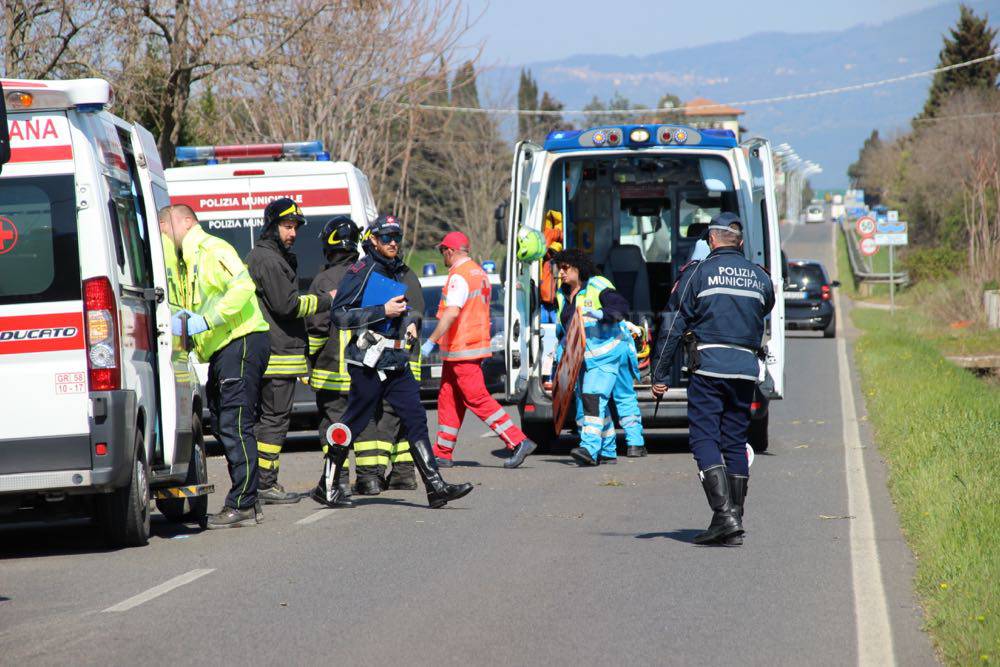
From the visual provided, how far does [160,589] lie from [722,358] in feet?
11.0

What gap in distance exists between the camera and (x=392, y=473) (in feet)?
38.1

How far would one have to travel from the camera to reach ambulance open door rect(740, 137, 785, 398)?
13.5 m

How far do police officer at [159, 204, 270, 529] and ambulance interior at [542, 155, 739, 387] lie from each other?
598 centimetres

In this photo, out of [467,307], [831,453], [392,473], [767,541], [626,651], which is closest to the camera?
[626,651]

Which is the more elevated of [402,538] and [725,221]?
[725,221]

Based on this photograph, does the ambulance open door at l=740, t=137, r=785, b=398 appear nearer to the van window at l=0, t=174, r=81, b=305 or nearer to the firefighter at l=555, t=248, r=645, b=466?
the firefighter at l=555, t=248, r=645, b=466

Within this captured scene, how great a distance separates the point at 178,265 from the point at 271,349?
1.05 metres

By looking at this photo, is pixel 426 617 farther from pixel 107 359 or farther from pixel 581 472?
pixel 581 472

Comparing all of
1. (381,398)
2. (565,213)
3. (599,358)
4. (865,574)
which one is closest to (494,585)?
(865,574)

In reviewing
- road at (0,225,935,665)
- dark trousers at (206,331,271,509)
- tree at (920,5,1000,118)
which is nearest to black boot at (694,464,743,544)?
road at (0,225,935,665)

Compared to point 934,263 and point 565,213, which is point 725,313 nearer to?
point 565,213

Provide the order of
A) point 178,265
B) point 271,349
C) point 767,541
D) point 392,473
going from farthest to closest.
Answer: point 392,473
point 271,349
point 178,265
point 767,541

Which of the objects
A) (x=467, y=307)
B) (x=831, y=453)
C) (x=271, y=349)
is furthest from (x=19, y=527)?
(x=831, y=453)

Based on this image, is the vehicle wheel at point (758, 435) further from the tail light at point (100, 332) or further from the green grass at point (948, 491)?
the tail light at point (100, 332)
